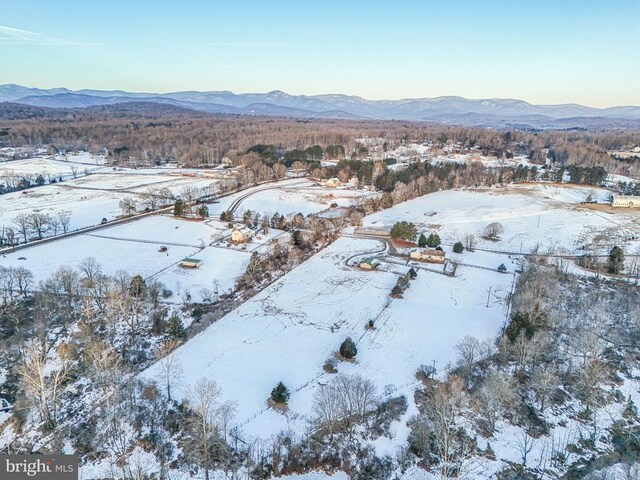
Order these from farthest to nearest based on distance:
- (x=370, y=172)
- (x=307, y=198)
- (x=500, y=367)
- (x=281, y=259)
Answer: (x=370, y=172), (x=307, y=198), (x=281, y=259), (x=500, y=367)

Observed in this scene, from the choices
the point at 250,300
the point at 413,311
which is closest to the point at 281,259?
the point at 250,300

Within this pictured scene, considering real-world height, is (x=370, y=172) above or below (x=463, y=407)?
above

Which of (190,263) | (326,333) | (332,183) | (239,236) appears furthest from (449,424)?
(332,183)

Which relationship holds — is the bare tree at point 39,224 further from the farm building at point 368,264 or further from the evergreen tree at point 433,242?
the evergreen tree at point 433,242

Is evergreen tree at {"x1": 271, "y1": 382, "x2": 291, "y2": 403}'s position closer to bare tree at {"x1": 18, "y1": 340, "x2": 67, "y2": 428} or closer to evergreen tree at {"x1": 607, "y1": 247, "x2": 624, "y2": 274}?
bare tree at {"x1": 18, "y1": 340, "x2": 67, "y2": 428}

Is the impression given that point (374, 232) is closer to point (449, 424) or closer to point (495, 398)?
point (495, 398)

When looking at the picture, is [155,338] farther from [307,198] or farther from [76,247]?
[307,198]
